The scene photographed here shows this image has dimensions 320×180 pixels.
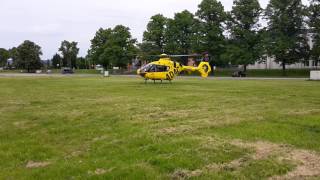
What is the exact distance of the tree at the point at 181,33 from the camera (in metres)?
80.5

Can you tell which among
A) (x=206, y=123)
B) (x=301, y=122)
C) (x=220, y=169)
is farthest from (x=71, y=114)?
(x=220, y=169)

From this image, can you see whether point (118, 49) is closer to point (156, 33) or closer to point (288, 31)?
point (156, 33)

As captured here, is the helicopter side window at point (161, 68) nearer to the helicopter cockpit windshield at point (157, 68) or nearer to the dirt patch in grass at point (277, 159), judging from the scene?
the helicopter cockpit windshield at point (157, 68)

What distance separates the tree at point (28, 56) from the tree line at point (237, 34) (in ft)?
137

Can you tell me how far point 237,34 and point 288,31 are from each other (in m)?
8.20

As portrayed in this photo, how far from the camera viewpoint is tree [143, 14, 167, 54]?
275 ft

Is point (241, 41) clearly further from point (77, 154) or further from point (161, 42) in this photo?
point (77, 154)

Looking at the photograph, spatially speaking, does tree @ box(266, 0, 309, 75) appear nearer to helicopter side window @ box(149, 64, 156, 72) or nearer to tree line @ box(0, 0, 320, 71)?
tree line @ box(0, 0, 320, 71)

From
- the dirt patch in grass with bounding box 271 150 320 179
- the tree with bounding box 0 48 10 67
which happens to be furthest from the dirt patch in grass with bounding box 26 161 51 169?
the tree with bounding box 0 48 10 67

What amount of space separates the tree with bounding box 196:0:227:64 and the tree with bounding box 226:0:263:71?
6.31 feet

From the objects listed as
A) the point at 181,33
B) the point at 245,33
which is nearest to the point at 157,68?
the point at 245,33

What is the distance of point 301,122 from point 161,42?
7357 centimetres

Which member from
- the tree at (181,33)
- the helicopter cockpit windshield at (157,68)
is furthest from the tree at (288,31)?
the helicopter cockpit windshield at (157,68)

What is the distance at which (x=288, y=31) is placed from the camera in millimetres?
72812
